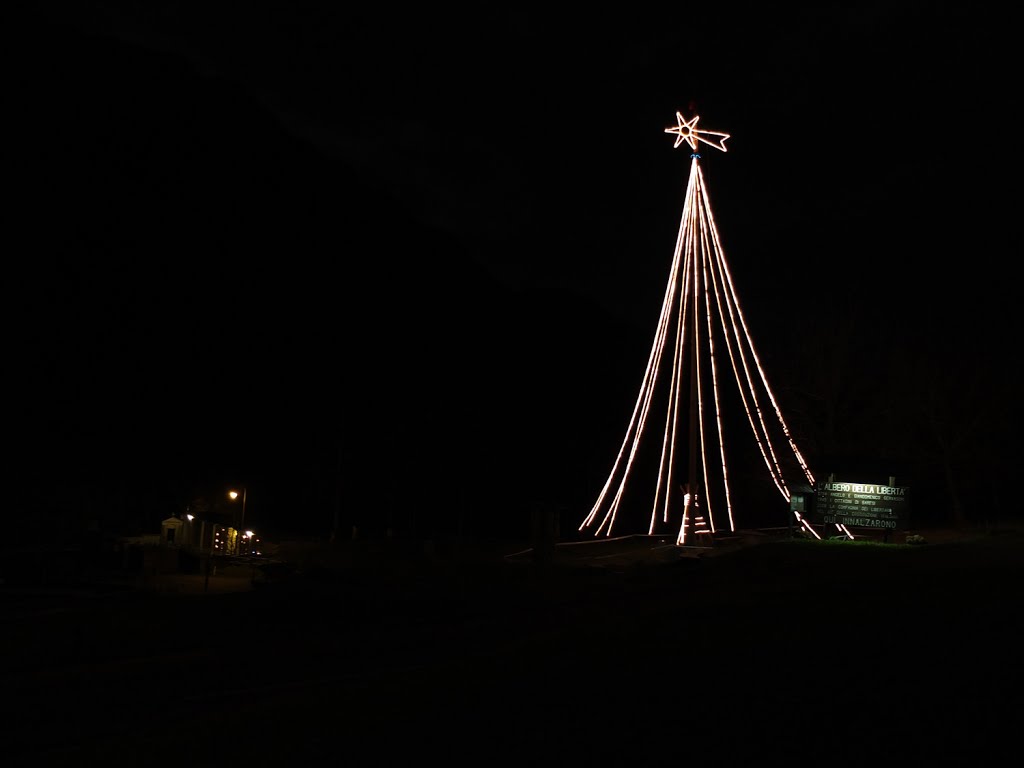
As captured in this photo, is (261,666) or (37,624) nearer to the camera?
(261,666)

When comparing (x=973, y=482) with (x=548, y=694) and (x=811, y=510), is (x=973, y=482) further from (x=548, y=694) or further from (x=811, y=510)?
(x=548, y=694)

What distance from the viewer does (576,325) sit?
121125 mm

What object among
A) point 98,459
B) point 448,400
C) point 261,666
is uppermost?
point 448,400

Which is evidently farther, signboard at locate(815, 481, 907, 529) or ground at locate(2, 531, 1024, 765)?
signboard at locate(815, 481, 907, 529)

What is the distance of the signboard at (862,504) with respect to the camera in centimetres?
1867

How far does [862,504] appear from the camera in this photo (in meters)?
18.9

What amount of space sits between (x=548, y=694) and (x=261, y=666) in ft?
13.1

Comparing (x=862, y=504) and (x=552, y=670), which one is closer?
(x=552, y=670)

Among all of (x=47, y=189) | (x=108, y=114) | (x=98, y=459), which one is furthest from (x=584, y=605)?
(x=108, y=114)

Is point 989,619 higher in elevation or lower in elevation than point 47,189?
lower

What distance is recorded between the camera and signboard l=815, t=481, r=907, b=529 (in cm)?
1867

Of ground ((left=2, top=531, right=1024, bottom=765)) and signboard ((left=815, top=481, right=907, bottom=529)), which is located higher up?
signboard ((left=815, top=481, right=907, bottom=529))

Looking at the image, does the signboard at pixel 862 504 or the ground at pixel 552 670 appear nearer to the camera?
the ground at pixel 552 670

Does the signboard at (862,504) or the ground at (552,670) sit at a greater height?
the signboard at (862,504)
